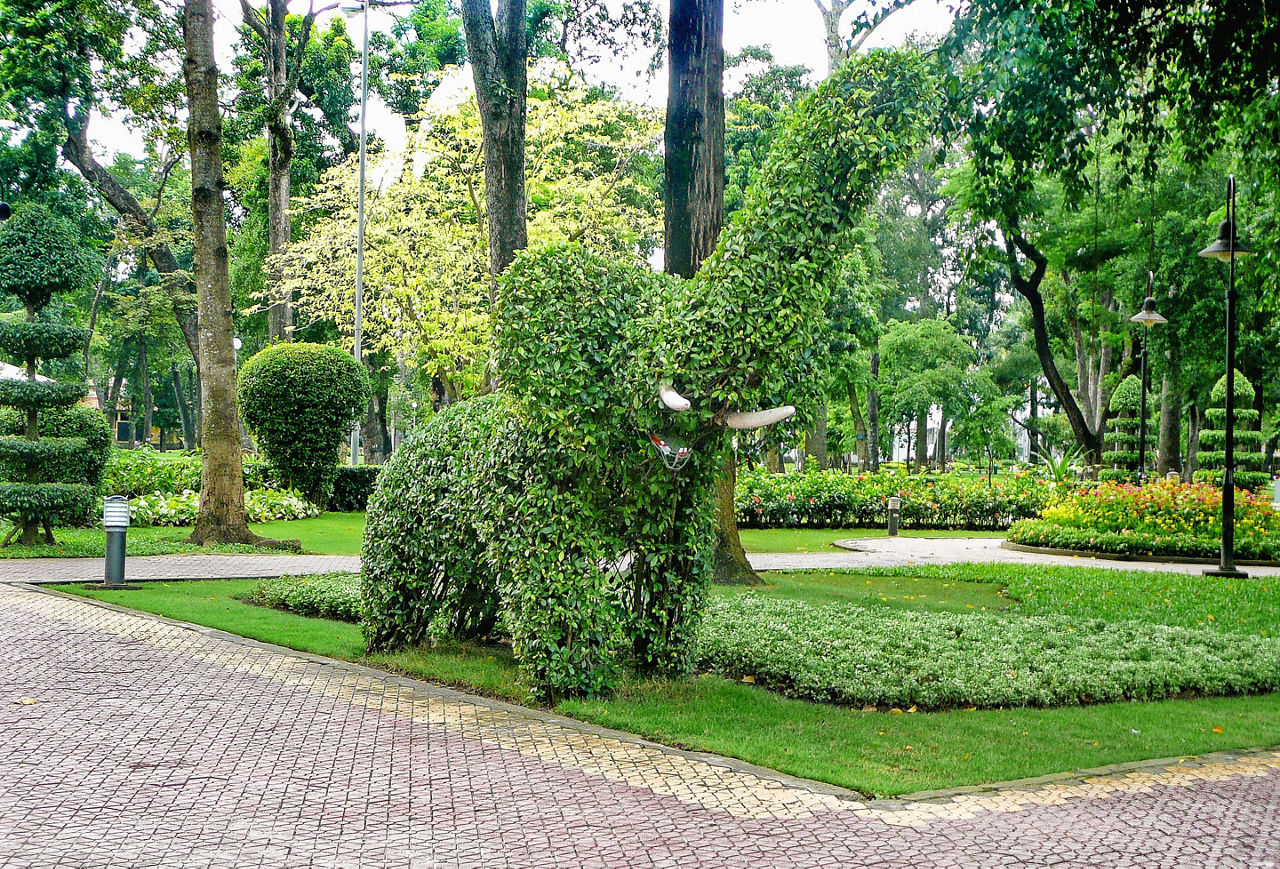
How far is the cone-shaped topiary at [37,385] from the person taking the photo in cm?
1544

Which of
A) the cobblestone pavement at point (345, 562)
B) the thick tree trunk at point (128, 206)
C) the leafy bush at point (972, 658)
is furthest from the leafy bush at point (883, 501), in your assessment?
the leafy bush at point (972, 658)

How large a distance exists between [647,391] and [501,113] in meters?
6.76

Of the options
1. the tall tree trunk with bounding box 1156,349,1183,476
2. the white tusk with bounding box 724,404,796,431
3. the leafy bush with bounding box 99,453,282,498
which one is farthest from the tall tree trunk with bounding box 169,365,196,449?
the white tusk with bounding box 724,404,796,431

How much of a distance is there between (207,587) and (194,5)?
9.36 metres

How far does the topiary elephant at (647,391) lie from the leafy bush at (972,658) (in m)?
1.02

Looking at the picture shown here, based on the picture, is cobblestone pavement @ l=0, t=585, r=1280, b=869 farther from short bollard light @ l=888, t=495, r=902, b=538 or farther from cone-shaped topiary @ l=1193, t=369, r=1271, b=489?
cone-shaped topiary @ l=1193, t=369, r=1271, b=489

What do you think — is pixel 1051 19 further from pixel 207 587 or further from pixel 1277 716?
pixel 207 587

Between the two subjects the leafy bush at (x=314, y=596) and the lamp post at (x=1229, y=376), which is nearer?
the leafy bush at (x=314, y=596)

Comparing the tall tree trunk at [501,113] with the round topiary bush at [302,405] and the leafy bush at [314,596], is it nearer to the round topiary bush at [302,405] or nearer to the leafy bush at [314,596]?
the leafy bush at [314,596]

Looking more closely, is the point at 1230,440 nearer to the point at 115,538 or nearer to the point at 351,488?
the point at 115,538

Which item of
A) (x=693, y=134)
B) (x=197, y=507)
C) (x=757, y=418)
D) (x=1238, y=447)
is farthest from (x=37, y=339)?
(x=1238, y=447)

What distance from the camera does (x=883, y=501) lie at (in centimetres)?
2666

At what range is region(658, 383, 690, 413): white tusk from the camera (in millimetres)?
6234

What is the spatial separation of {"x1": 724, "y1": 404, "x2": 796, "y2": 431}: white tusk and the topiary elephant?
0.01 m
